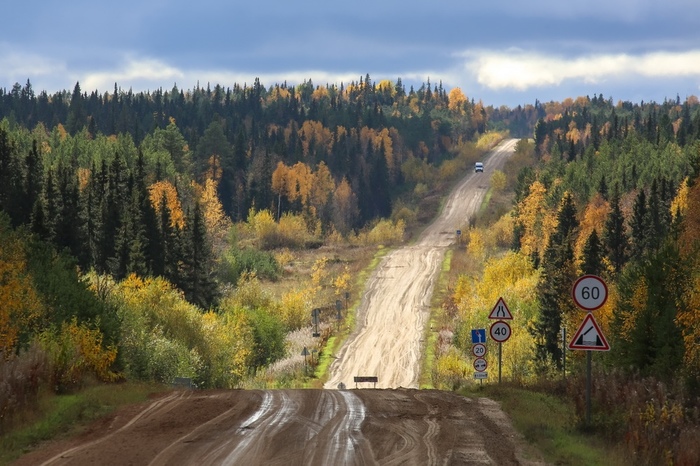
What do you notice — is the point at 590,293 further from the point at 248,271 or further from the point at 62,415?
the point at 248,271

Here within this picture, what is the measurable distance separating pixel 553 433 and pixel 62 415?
1094cm

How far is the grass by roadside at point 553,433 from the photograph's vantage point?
17.3 m

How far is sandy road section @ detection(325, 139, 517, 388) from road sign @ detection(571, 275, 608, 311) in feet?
206

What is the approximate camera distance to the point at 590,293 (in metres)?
19.2

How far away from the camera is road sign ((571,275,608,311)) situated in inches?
752

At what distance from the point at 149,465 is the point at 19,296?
17.0 meters

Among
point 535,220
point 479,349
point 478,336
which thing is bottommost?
point 479,349

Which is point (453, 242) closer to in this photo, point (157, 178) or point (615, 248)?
point (157, 178)

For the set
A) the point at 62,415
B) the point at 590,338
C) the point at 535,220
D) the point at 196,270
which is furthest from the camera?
the point at 535,220

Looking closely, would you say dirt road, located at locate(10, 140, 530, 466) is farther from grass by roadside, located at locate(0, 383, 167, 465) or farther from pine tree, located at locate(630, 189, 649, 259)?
pine tree, located at locate(630, 189, 649, 259)

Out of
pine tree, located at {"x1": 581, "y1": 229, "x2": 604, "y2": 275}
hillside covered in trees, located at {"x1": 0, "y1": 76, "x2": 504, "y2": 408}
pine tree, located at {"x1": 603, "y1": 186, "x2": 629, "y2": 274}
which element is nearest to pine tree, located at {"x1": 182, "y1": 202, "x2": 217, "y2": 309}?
hillside covered in trees, located at {"x1": 0, "y1": 76, "x2": 504, "y2": 408}

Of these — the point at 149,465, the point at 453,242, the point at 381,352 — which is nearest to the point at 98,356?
the point at 149,465

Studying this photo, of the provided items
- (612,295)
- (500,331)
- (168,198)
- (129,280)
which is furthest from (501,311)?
(168,198)

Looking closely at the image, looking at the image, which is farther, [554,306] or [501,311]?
[554,306]
